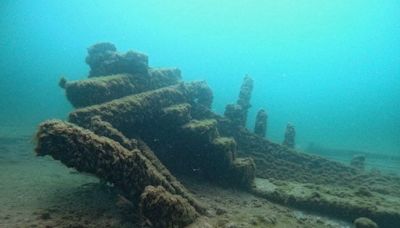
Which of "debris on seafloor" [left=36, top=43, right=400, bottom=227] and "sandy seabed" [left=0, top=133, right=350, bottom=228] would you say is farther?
"sandy seabed" [left=0, top=133, right=350, bottom=228]

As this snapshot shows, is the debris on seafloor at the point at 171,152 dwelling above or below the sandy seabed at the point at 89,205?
above

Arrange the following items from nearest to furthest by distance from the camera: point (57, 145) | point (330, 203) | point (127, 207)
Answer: point (57, 145) → point (127, 207) → point (330, 203)

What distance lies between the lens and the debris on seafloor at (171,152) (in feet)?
21.9

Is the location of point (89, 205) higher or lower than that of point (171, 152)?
lower

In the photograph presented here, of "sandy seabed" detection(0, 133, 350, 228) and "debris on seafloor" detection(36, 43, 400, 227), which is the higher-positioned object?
"debris on seafloor" detection(36, 43, 400, 227)

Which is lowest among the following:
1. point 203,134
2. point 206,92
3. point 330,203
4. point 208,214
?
point 208,214

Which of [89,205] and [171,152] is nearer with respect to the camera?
[89,205]

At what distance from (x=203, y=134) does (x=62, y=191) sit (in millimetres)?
4215

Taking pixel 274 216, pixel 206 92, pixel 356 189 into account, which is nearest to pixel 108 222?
pixel 274 216

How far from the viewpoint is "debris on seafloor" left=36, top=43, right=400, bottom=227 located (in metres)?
6.66

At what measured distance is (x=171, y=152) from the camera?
11602 mm

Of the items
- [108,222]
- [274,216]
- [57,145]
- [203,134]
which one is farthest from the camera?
[203,134]

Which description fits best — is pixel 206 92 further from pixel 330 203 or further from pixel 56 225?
pixel 56 225

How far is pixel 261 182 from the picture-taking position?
11648mm
